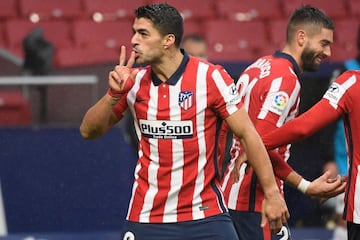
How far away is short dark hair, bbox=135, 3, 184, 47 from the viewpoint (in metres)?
5.48

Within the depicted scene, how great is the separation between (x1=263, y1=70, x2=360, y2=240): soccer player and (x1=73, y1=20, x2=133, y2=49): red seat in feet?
23.9

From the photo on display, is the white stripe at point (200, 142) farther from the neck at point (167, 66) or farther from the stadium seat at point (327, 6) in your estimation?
the stadium seat at point (327, 6)

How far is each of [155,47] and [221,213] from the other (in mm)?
929

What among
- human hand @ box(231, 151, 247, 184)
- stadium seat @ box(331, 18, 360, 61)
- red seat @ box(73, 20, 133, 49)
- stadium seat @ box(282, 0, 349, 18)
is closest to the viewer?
human hand @ box(231, 151, 247, 184)

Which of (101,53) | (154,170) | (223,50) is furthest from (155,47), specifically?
(223,50)

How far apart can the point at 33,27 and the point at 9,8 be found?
44cm

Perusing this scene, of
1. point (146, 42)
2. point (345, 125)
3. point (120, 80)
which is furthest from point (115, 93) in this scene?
point (345, 125)

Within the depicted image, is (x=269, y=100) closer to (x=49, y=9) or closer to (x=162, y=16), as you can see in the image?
(x=162, y=16)

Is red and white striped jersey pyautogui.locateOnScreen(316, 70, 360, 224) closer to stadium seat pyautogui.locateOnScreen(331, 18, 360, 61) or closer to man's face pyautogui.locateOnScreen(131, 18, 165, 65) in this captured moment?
man's face pyautogui.locateOnScreen(131, 18, 165, 65)

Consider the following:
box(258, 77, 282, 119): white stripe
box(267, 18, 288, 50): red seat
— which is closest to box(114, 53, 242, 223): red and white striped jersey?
box(258, 77, 282, 119): white stripe

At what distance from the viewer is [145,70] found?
5656 mm

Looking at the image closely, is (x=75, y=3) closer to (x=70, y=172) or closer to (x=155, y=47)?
(x=70, y=172)

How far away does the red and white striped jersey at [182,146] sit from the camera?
17.8 ft

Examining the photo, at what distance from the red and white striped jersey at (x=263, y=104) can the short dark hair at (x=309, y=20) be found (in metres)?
0.21
